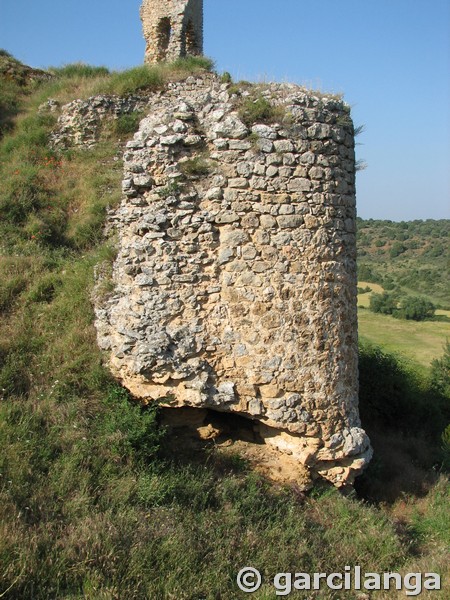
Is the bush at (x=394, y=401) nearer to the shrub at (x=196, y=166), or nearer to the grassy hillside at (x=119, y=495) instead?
the grassy hillside at (x=119, y=495)

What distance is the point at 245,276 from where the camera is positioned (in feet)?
18.4

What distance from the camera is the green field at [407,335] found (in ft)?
66.3

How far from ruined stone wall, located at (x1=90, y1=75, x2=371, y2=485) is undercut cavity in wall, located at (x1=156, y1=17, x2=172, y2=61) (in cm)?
1171

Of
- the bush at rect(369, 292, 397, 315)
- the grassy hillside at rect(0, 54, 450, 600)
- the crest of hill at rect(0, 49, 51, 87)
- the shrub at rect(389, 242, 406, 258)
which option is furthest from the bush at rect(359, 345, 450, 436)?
the shrub at rect(389, 242, 406, 258)

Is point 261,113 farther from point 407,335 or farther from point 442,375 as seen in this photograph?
point 407,335

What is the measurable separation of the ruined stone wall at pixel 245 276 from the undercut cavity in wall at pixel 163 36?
11710 mm

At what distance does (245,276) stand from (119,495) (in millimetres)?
2591

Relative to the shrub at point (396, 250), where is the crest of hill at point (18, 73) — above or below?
above

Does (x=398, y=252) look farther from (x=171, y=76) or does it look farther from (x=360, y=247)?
(x=171, y=76)

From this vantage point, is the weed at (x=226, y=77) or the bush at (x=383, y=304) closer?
the weed at (x=226, y=77)

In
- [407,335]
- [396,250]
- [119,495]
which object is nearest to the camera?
[119,495]
